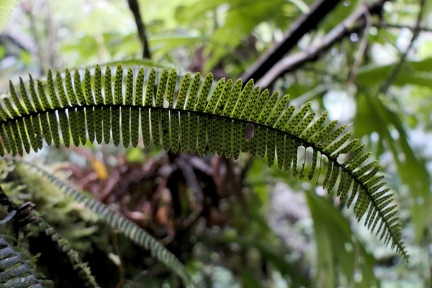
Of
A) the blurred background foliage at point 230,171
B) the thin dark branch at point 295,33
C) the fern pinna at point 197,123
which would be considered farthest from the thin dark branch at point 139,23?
the fern pinna at point 197,123

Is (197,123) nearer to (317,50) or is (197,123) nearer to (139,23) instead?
(139,23)

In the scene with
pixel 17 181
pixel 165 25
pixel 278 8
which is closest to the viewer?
pixel 17 181

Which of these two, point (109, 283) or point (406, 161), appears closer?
point (109, 283)

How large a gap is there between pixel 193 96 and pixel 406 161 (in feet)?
3.10

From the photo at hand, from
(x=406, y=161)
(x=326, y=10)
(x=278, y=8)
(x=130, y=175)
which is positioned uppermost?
(x=278, y=8)

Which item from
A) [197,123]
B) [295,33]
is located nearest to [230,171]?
[295,33]

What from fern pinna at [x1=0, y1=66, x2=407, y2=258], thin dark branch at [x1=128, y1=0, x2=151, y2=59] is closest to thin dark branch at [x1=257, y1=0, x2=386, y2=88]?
thin dark branch at [x1=128, y1=0, x2=151, y2=59]

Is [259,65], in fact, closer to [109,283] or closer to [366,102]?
[366,102]

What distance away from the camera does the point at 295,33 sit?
3.84 ft

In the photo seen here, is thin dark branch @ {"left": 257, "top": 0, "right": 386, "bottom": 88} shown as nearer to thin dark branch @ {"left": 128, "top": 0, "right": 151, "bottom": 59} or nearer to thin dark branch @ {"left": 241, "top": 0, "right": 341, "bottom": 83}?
thin dark branch @ {"left": 241, "top": 0, "right": 341, "bottom": 83}

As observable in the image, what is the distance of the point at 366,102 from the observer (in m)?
1.29

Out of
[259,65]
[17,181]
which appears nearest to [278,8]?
[259,65]

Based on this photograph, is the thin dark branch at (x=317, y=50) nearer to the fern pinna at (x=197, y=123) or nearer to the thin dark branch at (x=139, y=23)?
the thin dark branch at (x=139, y=23)

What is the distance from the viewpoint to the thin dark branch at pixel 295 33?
113cm
